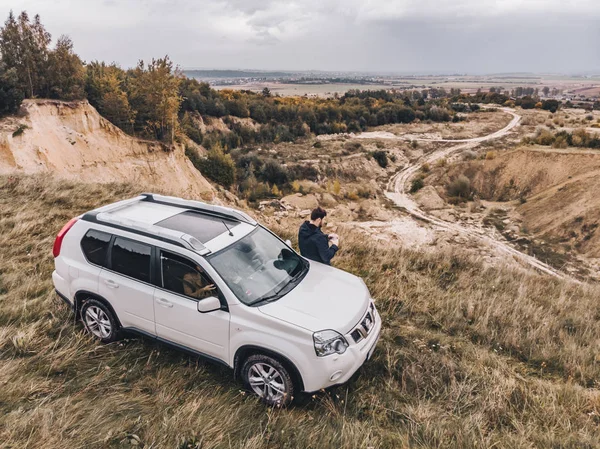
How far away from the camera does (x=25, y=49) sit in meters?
20.3

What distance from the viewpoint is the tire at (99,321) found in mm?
5160

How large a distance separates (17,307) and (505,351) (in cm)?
720

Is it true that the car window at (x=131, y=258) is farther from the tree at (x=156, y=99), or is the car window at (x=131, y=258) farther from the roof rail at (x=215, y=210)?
the tree at (x=156, y=99)

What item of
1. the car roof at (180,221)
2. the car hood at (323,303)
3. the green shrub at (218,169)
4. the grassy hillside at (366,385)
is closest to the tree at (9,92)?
the green shrub at (218,169)

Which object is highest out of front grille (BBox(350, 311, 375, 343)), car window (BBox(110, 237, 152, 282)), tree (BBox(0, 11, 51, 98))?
tree (BBox(0, 11, 51, 98))

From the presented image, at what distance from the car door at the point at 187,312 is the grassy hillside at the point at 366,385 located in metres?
0.46

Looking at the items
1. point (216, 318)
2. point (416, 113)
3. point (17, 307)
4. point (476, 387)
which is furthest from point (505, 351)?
point (416, 113)

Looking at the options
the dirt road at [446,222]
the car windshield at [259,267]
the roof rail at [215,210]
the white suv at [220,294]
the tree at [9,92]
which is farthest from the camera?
the dirt road at [446,222]

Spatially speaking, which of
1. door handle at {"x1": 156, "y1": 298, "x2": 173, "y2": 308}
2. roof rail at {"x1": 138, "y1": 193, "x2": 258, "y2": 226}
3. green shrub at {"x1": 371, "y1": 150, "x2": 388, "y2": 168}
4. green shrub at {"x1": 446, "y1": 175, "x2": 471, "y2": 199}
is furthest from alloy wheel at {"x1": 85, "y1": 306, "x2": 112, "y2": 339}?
green shrub at {"x1": 371, "y1": 150, "x2": 388, "y2": 168}

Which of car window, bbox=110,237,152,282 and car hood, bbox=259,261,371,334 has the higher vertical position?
car window, bbox=110,237,152,282

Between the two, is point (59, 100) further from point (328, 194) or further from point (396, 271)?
point (396, 271)

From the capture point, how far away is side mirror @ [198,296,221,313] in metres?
4.21

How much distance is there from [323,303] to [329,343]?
21.7 inches

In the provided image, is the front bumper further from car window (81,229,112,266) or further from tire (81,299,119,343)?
car window (81,229,112,266)
